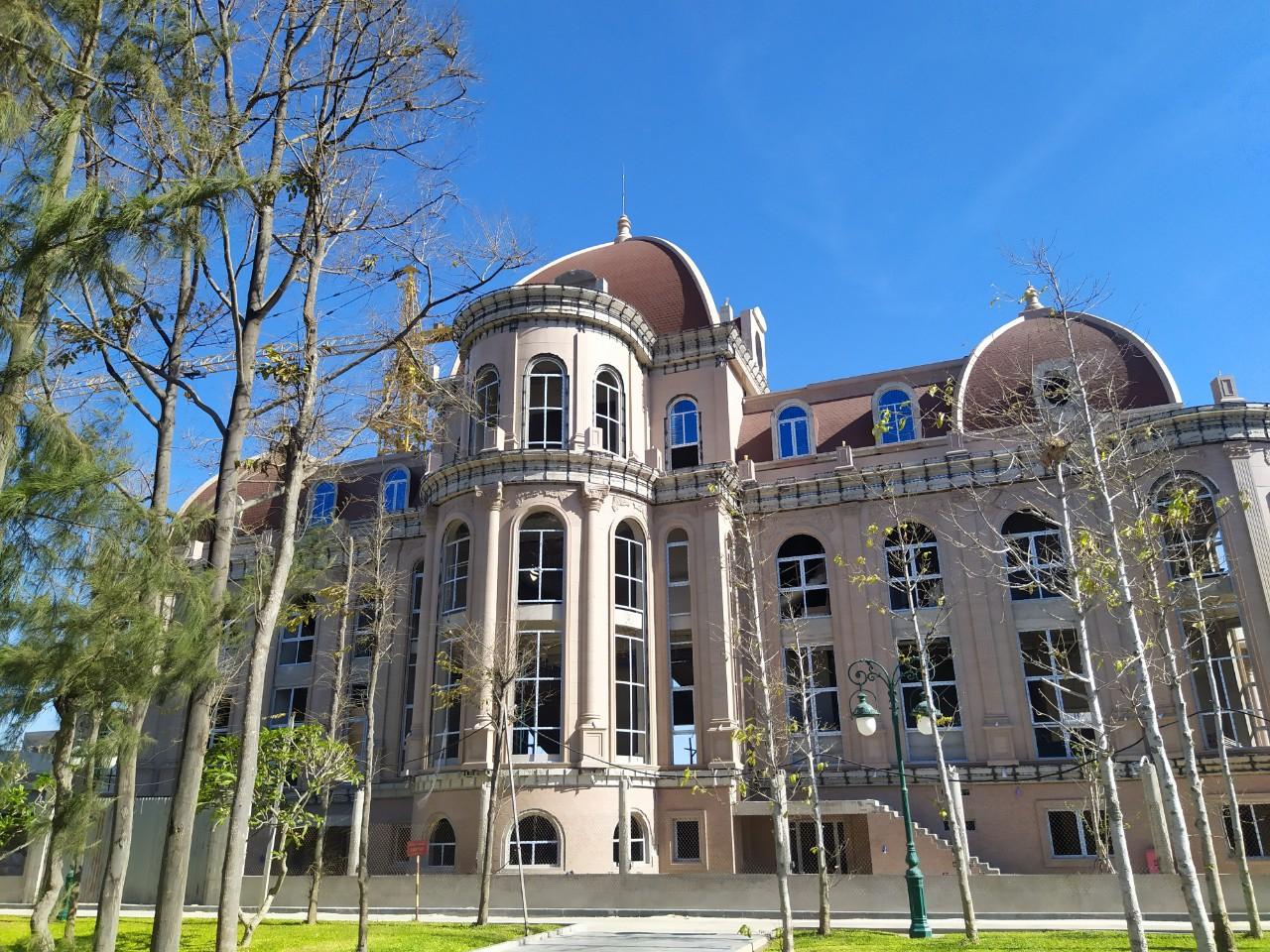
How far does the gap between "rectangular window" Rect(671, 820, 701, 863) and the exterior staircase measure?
16.0ft

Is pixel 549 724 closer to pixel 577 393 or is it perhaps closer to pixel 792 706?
pixel 792 706

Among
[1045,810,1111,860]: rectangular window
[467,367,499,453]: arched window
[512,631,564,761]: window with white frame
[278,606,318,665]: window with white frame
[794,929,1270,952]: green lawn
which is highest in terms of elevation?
[467,367,499,453]: arched window

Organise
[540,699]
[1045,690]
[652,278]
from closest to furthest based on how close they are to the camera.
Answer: [540,699] < [1045,690] < [652,278]

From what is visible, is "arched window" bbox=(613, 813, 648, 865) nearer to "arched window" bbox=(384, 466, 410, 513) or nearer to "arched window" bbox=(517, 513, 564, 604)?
"arched window" bbox=(517, 513, 564, 604)

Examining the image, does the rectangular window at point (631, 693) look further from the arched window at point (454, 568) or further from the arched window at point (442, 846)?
the arched window at point (442, 846)

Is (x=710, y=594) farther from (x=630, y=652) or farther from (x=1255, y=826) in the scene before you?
(x=1255, y=826)

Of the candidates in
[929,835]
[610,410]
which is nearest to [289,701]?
[610,410]

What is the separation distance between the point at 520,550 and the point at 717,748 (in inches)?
344

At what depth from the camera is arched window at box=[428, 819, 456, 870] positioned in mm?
27077

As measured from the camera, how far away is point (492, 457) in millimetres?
29609

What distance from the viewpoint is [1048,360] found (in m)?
30.8

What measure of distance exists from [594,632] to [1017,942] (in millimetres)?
14518

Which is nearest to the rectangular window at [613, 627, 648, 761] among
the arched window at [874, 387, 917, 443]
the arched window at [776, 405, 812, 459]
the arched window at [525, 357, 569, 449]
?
the arched window at [525, 357, 569, 449]

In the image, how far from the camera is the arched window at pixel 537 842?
2570 cm
